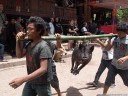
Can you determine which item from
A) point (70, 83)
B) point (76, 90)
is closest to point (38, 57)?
point (76, 90)

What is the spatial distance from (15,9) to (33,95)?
946 cm

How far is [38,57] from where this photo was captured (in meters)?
3.85

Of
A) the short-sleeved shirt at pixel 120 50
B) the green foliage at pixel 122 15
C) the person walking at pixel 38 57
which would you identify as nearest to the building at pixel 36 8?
the green foliage at pixel 122 15

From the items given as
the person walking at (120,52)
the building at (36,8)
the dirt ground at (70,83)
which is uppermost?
the building at (36,8)

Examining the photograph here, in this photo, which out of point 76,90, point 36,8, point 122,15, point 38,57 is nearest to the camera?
point 38,57

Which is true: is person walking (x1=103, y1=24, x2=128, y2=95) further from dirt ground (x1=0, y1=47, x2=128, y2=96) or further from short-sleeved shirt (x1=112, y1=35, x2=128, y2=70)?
dirt ground (x1=0, y1=47, x2=128, y2=96)

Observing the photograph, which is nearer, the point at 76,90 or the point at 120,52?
the point at 120,52

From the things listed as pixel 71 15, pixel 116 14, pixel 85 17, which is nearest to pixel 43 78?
pixel 71 15

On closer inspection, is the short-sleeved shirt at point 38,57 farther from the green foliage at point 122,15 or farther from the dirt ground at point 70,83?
the green foliage at point 122,15

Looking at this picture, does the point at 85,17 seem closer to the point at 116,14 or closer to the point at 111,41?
the point at 116,14

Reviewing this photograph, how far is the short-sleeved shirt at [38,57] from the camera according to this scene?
12.5 ft

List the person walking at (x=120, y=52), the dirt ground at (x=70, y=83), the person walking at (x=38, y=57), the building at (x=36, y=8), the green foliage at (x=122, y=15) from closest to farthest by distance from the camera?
the person walking at (x=38, y=57), the person walking at (x=120, y=52), the dirt ground at (x=70, y=83), the building at (x=36, y=8), the green foliage at (x=122, y=15)

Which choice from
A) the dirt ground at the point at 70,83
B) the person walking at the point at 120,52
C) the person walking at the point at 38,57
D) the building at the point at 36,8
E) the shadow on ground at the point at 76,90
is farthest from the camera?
the building at the point at 36,8

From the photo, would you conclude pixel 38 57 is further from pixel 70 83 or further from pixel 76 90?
pixel 70 83
